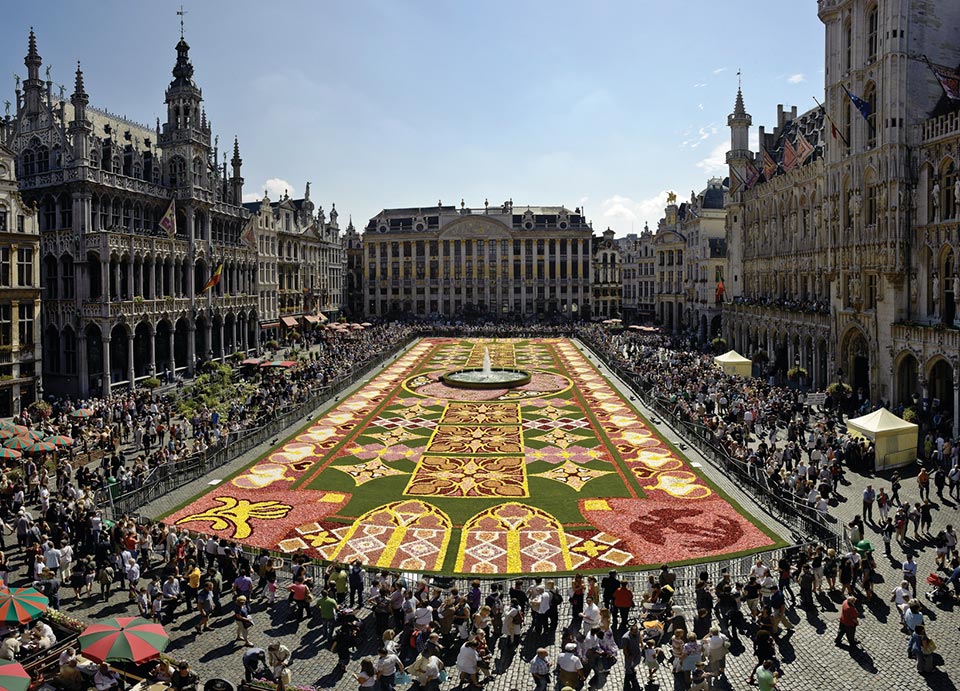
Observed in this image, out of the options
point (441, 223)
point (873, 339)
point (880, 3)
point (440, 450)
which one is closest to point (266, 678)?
point (440, 450)

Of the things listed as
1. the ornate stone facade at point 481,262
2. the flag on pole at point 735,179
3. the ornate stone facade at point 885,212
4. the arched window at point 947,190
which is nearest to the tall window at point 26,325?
the ornate stone facade at point 885,212

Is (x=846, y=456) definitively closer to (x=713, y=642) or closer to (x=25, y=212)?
(x=713, y=642)

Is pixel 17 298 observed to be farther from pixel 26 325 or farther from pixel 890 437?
pixel 890 437

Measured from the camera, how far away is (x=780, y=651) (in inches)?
638

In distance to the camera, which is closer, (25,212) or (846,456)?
(846,456)

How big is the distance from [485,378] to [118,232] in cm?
2954

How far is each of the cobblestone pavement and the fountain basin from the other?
31602 mm

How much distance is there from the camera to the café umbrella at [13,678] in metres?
12.5

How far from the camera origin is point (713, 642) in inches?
575

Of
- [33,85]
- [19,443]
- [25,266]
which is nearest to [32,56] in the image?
[33,85]

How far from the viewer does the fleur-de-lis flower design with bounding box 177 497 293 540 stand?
963 inches

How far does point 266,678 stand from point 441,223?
113 m

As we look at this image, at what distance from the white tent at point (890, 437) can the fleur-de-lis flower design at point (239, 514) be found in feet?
81.3

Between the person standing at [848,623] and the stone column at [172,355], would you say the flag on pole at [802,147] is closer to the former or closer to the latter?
the person standing at [848,623]
